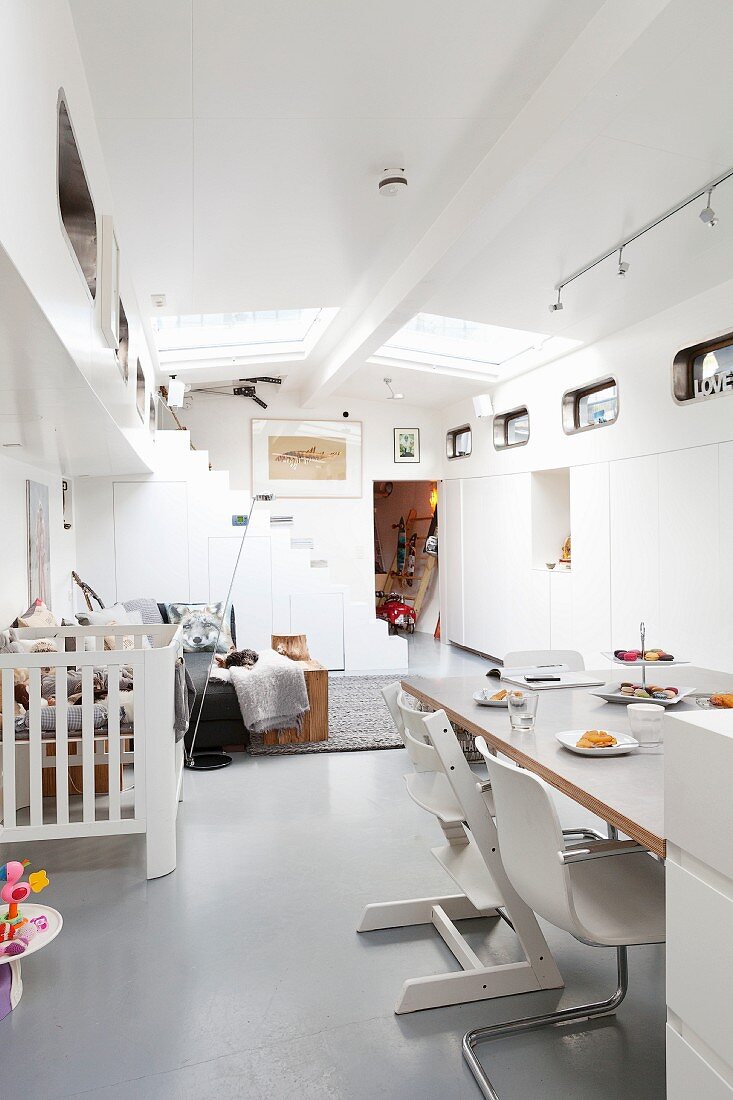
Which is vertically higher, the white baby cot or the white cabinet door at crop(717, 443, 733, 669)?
the white cabinet door at crop(717, 443, 733, 669)

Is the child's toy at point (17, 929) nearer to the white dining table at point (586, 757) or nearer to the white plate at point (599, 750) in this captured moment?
the white dining table at point (586, 757)

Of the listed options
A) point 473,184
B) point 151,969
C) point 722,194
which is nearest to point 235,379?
point 473,184

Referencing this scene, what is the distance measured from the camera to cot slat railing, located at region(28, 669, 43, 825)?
3092 mm

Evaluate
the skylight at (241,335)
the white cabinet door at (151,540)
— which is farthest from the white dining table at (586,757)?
the white cabinet door at (151,540)

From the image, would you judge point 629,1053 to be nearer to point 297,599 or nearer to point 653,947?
point 653,947

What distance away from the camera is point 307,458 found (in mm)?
9914

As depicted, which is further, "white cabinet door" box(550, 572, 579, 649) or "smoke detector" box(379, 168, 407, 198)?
"white cabinet door" box(550, 572, 579, 649)

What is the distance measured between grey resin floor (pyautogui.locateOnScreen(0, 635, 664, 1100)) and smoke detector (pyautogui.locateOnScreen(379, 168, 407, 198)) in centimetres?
305

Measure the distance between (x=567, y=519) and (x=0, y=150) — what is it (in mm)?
6840

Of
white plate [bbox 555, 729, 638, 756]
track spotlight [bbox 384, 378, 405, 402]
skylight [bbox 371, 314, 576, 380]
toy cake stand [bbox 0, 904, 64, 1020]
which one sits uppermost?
skylight [bbox 371, 314, 576, 380]

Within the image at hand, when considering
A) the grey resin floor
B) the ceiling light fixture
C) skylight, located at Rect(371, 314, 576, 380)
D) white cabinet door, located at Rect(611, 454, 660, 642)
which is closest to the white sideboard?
the grey resin floor

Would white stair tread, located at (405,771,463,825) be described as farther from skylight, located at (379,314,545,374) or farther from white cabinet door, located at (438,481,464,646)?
white cabinet door, located at (438,481,464,646)

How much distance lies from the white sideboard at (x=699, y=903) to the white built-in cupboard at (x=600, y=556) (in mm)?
3675

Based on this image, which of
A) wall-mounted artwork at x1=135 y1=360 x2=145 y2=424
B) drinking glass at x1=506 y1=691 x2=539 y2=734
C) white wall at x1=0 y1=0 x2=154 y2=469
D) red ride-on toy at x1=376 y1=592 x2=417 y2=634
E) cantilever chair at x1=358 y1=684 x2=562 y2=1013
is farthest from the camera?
red ride-on toy at x1=376 y1=592 x2=417 y2=634
